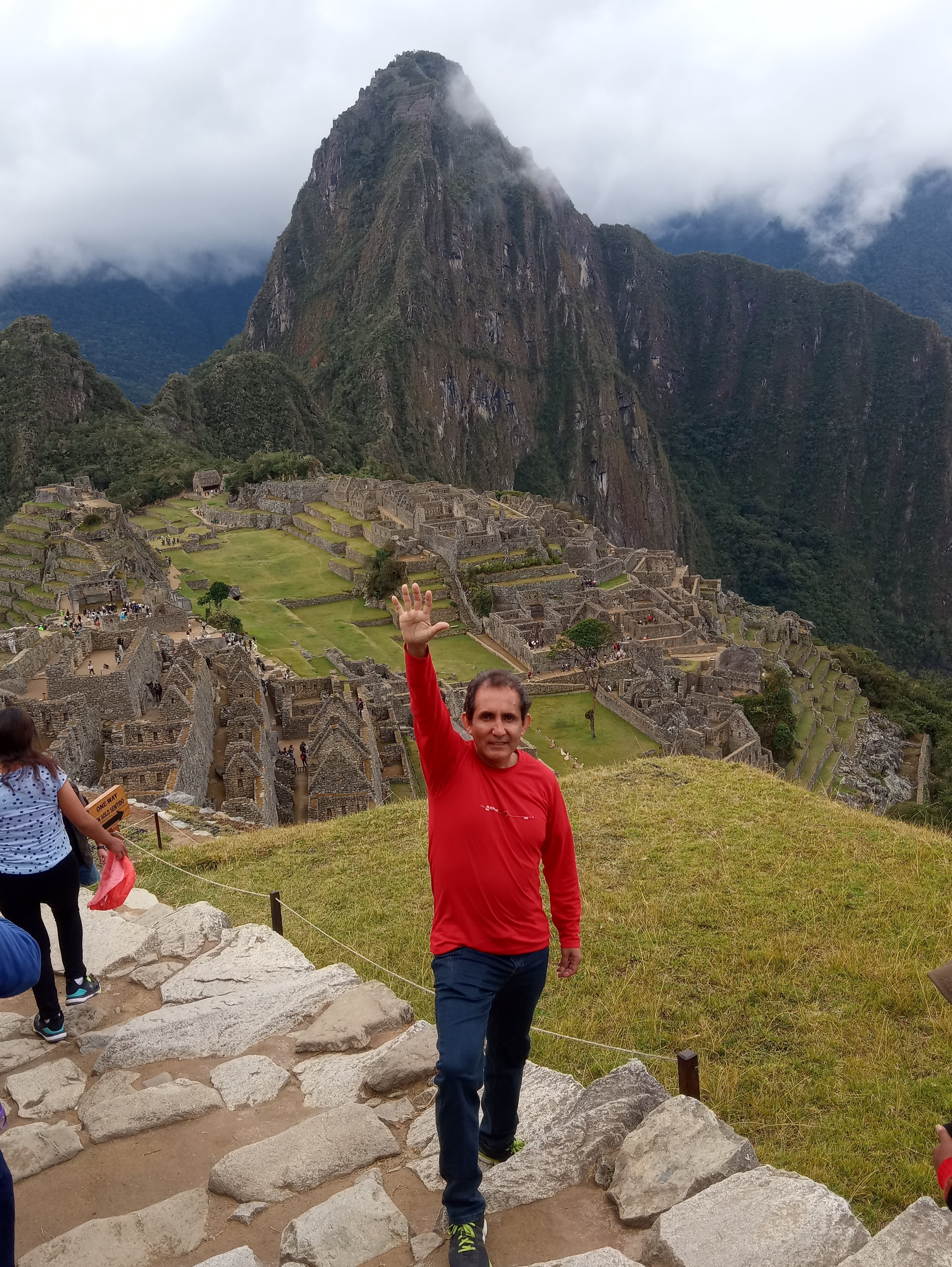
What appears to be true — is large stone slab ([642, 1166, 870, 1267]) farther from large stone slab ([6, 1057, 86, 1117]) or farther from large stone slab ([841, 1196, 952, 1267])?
large stone slab ([6, 1057, 86, 1117])

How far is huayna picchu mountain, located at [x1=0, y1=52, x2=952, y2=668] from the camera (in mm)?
111625

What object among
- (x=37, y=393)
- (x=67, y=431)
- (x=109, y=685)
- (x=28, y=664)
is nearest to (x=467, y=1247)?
(x=109, y=685)

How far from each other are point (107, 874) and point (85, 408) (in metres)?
73.9

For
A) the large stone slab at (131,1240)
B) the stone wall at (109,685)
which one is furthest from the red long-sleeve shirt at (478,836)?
the stone wall at (109,685)

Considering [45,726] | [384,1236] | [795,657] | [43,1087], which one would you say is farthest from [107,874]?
[795,657]

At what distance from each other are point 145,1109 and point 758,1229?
88.6 inches

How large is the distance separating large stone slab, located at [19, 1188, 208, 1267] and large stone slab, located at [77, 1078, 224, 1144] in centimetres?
45

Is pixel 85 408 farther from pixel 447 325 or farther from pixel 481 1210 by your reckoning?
pixel 481 1210

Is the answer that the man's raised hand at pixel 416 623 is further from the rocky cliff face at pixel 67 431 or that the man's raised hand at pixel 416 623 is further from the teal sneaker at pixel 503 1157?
the rocky cliff face at pixel 67 431

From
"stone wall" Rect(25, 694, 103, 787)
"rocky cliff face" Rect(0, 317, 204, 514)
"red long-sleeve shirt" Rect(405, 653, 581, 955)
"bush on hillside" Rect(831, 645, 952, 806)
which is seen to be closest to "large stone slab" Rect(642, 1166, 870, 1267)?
"red long-sleeve shirt" Rect(405, 653, 581, 955)

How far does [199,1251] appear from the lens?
2.93 metres

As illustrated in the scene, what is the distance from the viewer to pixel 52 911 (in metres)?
4.29

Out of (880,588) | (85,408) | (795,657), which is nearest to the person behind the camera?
(795,657)

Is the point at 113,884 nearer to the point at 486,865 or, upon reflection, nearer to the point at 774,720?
the point at 486,865
